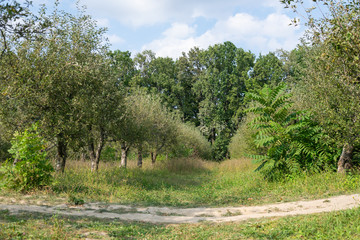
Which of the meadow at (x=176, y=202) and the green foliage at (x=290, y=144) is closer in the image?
the meadow at (x=176, y=202)

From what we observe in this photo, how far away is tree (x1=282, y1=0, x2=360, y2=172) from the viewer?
6.85 meters

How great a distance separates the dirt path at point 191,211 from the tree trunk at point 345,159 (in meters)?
3.02

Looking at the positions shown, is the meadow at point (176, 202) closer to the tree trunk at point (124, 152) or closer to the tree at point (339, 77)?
the tree at point (339, 77)

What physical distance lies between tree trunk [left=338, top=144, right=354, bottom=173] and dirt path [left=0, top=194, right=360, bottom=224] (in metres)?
3.02

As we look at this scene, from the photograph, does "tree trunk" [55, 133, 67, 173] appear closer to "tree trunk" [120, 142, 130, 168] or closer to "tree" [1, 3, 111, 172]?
"tree" [1, 3, 111, 172]

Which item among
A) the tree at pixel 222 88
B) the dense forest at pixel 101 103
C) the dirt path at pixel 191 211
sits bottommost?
the dirt path at pixel 191 211

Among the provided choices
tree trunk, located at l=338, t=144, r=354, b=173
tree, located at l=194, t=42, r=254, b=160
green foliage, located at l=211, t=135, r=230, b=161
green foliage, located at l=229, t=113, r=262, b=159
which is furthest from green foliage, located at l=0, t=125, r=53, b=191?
tree, located at l=194, t=42, r=254, b=160

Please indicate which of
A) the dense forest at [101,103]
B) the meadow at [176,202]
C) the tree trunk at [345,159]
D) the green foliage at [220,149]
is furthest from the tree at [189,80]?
the tree trunk at [345,159]

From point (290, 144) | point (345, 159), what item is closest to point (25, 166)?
point (290, 144)

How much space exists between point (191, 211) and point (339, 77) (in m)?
7.14

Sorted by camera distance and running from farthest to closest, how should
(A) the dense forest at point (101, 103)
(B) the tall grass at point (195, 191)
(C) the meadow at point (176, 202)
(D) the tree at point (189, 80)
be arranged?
1. (D) the tree at point (189, 80)
2. (B) the tall grass at point (195, 191)
3. (A) the dense forest at point (101, 103)
4. (C) the meadow at point (176, 202)

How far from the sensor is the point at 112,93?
1574 centimetres

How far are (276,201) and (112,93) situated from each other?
9.94 metres

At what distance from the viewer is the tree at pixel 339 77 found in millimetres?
6848
